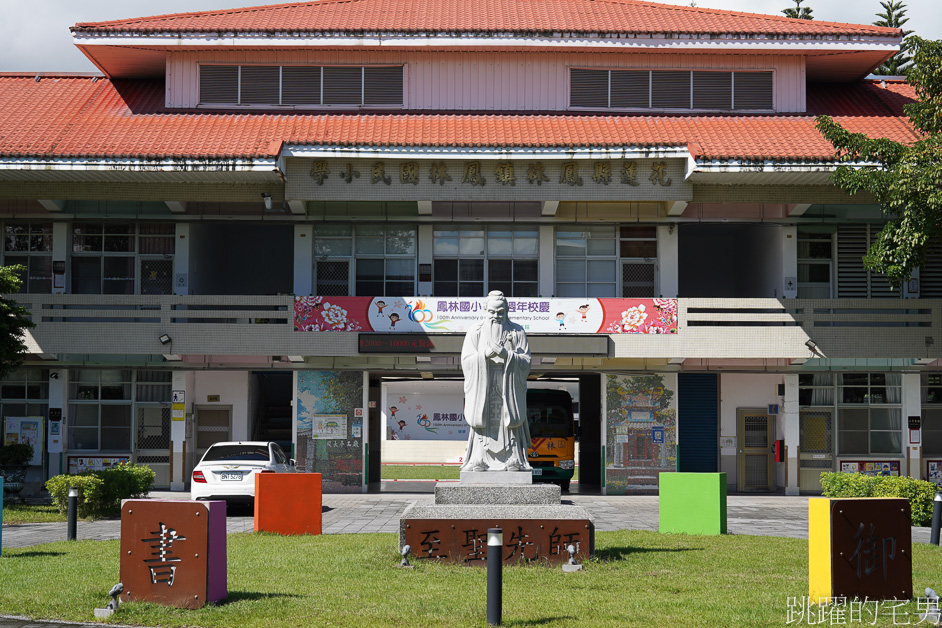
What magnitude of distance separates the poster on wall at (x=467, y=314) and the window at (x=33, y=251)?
7175mm

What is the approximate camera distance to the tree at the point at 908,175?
21328 millimetres

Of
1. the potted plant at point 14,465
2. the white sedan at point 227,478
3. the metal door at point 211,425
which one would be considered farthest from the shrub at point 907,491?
the potted plant at point 14,465

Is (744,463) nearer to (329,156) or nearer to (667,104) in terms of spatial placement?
(667,104)

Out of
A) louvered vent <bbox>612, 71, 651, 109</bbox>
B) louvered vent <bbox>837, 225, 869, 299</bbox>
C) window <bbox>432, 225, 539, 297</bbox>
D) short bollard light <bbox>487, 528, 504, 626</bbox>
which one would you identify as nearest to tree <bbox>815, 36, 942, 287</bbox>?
louvered vent <bbox>837, 225, 869, 299</bbox>

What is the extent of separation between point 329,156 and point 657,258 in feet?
29.9

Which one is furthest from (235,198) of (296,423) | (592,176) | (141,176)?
(592,176)

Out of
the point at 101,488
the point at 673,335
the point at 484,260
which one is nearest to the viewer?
the point at 101,488

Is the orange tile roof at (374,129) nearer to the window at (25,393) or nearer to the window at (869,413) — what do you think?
the window at (25,393)

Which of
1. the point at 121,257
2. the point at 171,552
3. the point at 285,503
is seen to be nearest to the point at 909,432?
the point at 285,503

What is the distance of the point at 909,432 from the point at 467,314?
12188 mm

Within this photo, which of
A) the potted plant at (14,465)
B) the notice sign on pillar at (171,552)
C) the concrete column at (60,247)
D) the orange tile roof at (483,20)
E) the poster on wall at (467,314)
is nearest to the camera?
the notice sign on pillar at (171,552)

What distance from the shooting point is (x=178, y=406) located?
A: 27328 mm

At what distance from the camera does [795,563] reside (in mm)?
12789

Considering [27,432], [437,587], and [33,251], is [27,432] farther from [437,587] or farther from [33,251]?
[437,587]
